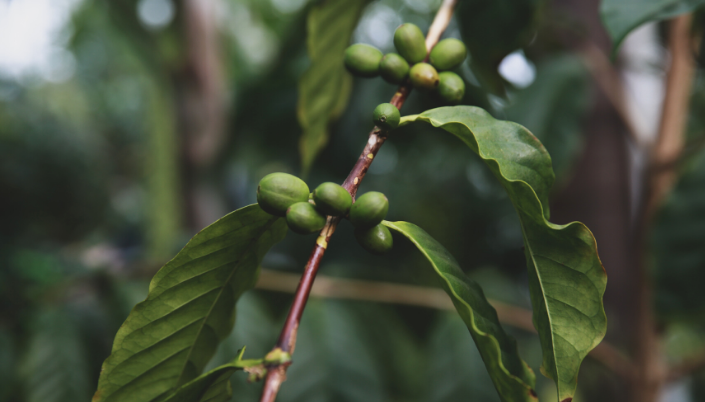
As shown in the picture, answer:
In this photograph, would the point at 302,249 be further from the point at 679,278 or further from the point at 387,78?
the point at 387,78

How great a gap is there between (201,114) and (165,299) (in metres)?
1.26

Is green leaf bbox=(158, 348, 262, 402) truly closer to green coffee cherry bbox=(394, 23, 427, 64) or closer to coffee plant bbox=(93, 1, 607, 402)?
coffee plant bbox=(93, 1, 607, 402)

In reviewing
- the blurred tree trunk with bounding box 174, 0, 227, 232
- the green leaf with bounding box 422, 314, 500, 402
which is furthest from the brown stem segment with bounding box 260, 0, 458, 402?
the blurred tree trunk with bounding box 174, 0, 227, 232

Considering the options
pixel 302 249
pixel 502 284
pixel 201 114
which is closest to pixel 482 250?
pixel 302 249

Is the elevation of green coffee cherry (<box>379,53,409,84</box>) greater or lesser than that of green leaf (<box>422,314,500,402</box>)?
greater

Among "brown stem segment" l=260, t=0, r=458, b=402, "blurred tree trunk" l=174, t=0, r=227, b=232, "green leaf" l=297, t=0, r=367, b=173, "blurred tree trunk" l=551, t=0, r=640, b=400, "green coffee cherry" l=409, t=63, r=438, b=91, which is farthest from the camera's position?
"blurred tree trunk" l=174, t=0, r=227, b=232

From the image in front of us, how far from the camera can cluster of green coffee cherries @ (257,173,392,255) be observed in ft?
0.92

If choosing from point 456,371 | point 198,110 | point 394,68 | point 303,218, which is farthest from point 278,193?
point 198,110

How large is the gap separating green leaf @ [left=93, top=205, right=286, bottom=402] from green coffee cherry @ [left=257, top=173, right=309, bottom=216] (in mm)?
22

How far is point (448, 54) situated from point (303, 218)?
7.7 inches

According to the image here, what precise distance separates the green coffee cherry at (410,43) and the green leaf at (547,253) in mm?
79

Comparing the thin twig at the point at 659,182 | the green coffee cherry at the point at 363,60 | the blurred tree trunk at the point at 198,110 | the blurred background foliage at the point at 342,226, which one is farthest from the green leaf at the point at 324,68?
the blurred tree trunk at the point at 198,110

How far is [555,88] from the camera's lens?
2.94ft

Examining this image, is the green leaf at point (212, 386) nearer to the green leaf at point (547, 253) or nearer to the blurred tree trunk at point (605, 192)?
the green leaf at point (547, 253)
